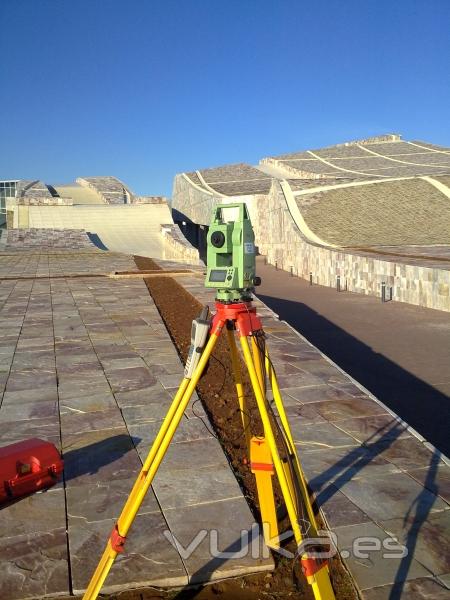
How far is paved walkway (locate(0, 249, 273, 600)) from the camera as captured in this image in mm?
2875

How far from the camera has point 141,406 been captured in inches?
205

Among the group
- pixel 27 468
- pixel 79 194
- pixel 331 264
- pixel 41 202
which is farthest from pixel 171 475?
pixel 79 194

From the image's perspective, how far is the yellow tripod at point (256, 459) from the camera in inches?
92.3

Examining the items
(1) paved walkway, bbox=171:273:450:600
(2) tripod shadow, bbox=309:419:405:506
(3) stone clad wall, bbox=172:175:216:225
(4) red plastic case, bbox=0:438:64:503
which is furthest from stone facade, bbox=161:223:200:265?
(4) red plastic case, bbox=0:438:64:503

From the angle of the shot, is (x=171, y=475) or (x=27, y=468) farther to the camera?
(x=171, y=475)

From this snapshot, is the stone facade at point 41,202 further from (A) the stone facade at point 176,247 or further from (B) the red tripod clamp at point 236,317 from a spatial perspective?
(B) the red tripod clamp at point 236,317

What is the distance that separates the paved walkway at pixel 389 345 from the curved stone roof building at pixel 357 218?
0.98 m

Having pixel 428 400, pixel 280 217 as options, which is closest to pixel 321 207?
pixel 280 217

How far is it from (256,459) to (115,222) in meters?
30.6

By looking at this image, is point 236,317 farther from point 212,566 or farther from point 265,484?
point 212,566

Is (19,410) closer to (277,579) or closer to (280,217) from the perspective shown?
(277,579)

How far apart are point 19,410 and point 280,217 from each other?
21.9 metres

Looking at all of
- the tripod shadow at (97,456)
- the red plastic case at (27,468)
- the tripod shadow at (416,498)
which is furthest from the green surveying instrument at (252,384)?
the tripod shadow at (97,456)

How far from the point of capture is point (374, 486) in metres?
3.67
